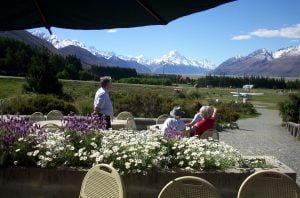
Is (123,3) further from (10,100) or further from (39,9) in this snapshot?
(10,100)

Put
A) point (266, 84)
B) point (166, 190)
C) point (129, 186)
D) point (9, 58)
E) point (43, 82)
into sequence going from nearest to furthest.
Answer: point (166, 190)
point (129, 186)
point (43, 82)
point (9, 58)
point (266, 84)

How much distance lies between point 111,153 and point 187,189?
1794 mm

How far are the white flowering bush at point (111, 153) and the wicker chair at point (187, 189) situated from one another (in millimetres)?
1539

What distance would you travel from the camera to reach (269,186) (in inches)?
145

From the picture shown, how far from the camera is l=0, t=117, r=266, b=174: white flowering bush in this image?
502 cm

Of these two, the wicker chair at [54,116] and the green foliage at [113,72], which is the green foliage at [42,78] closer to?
the wicker chair at [54,116]

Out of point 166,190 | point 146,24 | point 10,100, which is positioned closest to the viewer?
point 166,190

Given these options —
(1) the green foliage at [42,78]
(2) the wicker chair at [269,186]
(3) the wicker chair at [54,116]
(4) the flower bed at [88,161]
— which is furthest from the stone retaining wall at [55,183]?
(1) the green foliage at [42,78]

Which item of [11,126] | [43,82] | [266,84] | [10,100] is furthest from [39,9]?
[266,84]

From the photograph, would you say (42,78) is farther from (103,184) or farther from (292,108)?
(103,184)

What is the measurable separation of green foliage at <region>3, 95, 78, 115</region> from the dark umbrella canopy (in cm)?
1298

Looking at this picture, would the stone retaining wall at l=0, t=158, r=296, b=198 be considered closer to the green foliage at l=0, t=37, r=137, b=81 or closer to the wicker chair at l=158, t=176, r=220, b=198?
the wicker chair at l=158, t=176, r=220, b=198

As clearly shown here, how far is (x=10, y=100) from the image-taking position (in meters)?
18.6

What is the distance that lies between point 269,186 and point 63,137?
264cm
